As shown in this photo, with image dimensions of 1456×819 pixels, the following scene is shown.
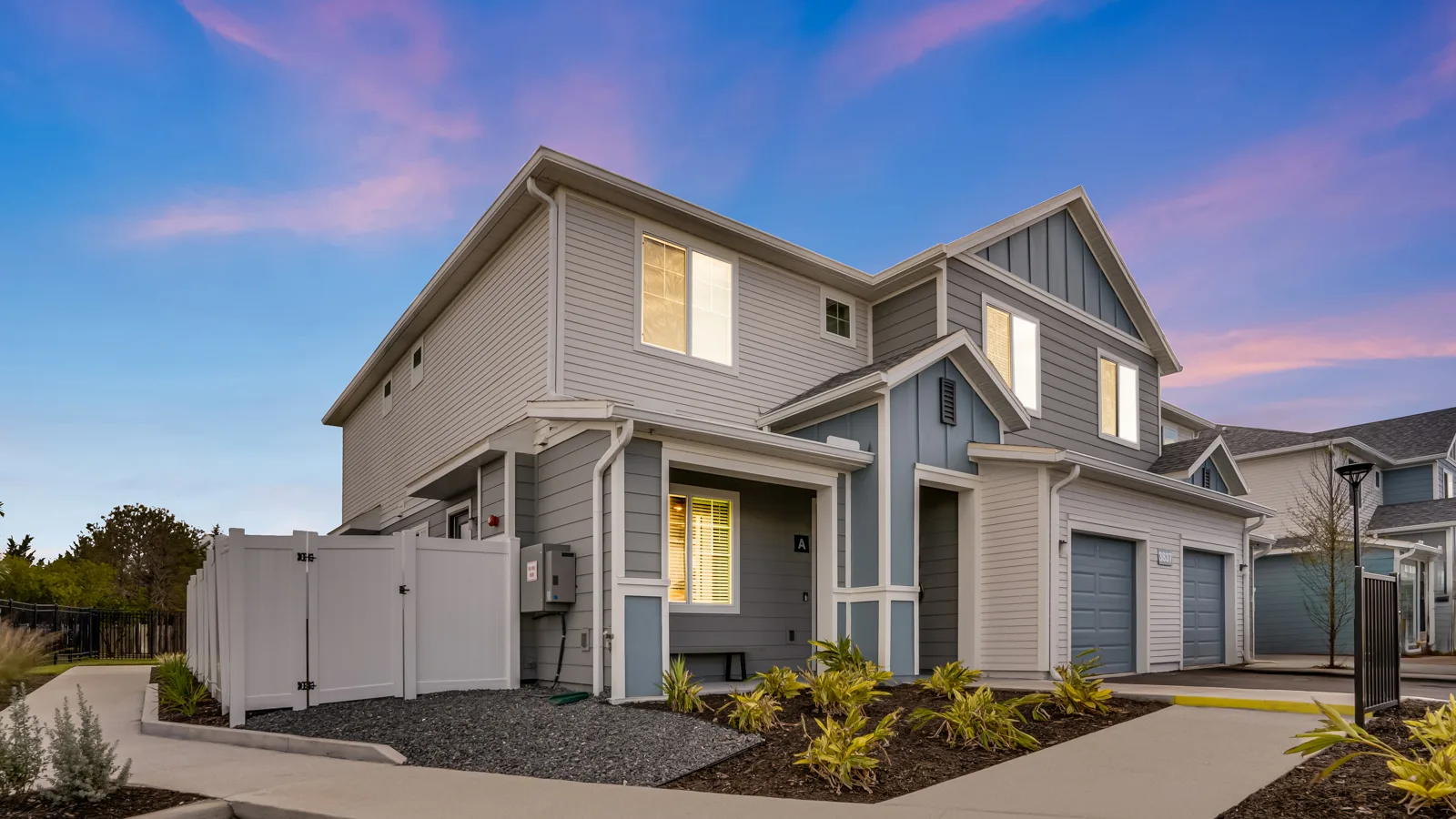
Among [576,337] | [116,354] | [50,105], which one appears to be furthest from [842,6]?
[116,354]

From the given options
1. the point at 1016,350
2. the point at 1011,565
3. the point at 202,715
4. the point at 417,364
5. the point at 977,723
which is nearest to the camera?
the point at 977,723

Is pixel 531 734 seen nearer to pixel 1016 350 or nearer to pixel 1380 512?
pixel 1016 350

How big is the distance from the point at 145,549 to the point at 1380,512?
5125cm

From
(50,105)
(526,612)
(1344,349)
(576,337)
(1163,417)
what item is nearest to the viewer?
(526,612)

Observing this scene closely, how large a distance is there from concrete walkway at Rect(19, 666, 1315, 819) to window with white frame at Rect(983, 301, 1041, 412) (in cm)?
809

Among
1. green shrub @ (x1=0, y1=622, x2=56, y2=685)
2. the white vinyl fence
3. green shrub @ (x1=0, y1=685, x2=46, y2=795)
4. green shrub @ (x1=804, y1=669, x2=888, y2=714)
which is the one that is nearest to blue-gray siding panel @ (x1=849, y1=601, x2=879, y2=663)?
green shrub @ (x1=804, y1=669, x2=888, y2=714)

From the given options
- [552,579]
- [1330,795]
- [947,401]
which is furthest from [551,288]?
[1330,795]

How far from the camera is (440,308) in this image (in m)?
15.7

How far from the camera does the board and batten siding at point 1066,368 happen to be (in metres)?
14.7

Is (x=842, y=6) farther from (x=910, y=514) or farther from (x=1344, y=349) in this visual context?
(x=1344, y=349)

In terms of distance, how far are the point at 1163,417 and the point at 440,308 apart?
1945 centimetres

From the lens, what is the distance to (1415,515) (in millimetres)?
26469

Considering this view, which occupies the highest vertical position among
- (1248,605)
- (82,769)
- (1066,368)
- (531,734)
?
(1066,368)

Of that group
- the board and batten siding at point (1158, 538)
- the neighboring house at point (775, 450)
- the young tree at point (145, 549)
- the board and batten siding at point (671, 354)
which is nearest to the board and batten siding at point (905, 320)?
the neighboring house at point (775, 450)
